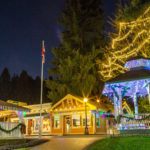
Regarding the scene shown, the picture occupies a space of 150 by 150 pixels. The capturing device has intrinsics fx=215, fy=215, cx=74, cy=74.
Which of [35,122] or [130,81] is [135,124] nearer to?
[130,81]

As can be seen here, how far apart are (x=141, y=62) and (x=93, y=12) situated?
30830mm

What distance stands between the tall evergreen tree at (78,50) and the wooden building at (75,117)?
811 centimetres

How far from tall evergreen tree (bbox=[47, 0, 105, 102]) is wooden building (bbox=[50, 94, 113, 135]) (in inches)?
319

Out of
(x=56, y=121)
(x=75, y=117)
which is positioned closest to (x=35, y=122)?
(x=56, y=121)

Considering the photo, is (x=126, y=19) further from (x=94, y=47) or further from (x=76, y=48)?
(x=76, y=48)

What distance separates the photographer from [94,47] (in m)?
40.8

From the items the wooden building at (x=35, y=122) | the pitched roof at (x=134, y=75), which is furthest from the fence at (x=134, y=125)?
the wooden building at (x=35, y=122)

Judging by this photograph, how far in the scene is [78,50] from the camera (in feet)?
133

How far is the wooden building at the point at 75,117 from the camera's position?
27875 mm

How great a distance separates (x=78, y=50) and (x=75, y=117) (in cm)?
1549

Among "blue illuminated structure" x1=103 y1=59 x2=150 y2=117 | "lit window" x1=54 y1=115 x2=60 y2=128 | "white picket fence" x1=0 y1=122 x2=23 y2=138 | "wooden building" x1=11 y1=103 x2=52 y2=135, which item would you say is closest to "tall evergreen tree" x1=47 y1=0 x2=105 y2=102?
"wooden building" x1=11 y1=103 x2=52 y2=135

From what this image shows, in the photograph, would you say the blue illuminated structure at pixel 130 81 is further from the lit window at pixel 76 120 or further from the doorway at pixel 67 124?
the doorway at pixel 67 124

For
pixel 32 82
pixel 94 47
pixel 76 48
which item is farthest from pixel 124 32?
pixel 32 82

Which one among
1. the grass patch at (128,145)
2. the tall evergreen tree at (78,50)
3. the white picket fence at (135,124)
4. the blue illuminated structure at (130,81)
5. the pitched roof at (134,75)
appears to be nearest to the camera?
the grass patch at (128,145)
